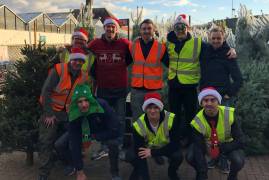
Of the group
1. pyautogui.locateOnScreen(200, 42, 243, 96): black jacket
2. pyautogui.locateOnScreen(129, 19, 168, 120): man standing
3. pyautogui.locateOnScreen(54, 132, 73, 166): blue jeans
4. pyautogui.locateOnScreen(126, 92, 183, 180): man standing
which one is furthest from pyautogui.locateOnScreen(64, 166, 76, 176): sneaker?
pyautogui.locateOnScreen(200, 42, 243, 96): black jacket

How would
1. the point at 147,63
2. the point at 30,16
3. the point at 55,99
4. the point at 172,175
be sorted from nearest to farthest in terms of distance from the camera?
the point at 172,175, the point at 55,99, the point at 147,63, the point at 30,16

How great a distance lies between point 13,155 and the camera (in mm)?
5902

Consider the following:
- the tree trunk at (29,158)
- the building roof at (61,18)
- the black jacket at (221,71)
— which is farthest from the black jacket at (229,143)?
the building roof at (61,18)

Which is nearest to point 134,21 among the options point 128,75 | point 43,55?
point 128,75

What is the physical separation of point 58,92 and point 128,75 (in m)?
1.37

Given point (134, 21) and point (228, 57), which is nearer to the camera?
point (228, 57)

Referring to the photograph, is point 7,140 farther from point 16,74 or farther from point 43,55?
point 43,55

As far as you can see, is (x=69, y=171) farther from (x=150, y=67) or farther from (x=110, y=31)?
Result: (x=110, y=31)

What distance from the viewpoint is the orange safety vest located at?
4566mm

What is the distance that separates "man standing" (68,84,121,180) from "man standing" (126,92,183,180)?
0.34m

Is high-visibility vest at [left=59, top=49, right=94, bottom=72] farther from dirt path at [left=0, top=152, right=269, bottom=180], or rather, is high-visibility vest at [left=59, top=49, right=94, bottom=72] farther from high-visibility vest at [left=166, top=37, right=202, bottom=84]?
dirt path at [left=0, top=152, right=269, bottom=180]

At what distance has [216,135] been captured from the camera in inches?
164

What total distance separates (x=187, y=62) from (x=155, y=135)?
51.1 inches

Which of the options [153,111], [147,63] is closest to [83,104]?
[153,111]
